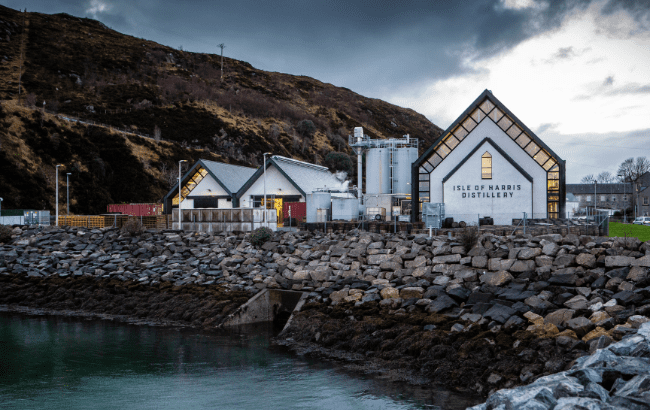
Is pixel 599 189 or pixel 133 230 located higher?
pixel 599 189

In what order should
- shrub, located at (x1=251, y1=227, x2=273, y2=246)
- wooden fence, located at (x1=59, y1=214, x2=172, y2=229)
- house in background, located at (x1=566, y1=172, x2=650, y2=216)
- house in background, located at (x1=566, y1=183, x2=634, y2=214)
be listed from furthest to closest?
house in background, located at (x1=566, y1=183, x2=634, y2=214) → house in background, located at (x1=566, y1=172, x2=650, y2=216) → wooden fence, located at (x1=59, y1=214, x2=172, y2=229) → shrub, located at (x1=251, y1=227, x2=273, y2=246)

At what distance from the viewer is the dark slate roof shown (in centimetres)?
11265

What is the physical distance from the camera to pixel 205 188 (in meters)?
46.6

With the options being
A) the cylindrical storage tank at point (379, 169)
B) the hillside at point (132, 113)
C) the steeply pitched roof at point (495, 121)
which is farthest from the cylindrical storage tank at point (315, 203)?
the hillside at point (132, 113)

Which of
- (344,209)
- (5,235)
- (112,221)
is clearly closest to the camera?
(5,235)

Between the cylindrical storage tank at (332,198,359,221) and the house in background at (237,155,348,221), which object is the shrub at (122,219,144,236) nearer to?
the house in background at (237,155,348,221)

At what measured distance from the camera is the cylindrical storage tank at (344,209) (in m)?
36.2

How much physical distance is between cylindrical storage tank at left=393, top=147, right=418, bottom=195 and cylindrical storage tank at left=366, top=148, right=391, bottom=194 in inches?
28.5

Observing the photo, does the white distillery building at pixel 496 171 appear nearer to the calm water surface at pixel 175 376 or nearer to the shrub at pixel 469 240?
the shrub at pixel 469 240

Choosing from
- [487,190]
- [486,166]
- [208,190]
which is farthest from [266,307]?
[208,190]

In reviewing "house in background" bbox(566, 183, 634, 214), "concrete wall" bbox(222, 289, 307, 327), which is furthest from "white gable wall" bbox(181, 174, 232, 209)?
"house in background" bbox(566, 183, 634, 214)

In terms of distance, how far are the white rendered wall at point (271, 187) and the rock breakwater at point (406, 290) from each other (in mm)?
14154

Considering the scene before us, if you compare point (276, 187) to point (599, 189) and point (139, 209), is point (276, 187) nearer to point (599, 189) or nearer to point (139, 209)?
point (139, 209)

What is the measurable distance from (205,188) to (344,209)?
51.8 ft
